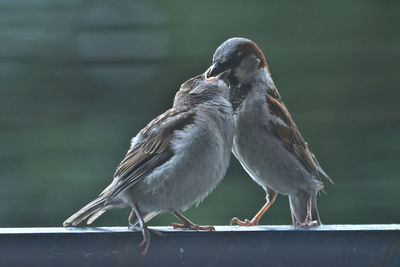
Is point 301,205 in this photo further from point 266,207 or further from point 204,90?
point 204,90

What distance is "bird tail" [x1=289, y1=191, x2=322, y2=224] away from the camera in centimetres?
206

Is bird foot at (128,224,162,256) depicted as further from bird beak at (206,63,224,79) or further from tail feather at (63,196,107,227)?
bird beak at (206,63,224,79)

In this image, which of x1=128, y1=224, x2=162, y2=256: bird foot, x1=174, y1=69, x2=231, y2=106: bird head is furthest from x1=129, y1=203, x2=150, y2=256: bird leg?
x1=174, y1=69, x2=231, y2=106: bird head

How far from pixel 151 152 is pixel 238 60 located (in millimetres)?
365

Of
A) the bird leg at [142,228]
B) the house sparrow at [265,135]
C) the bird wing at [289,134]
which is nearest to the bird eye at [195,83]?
the house sparrow at [265,135]

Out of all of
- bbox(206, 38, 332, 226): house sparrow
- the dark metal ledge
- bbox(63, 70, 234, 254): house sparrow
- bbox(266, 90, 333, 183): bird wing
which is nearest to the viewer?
the dark metal ledge

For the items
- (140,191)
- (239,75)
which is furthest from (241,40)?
(140,191)

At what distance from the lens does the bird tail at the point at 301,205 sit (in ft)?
6.74

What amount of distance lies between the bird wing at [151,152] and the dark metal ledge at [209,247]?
285mm

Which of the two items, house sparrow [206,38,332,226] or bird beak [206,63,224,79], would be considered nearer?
bird beak [206,63,224,79]

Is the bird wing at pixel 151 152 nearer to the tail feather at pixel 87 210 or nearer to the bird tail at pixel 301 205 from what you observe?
the tail feather at pixel 87 210

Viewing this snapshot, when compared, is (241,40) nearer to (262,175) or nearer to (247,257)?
(262,175)

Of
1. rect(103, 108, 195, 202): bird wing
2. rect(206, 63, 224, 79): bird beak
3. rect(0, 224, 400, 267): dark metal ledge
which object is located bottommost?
rect(0, 224, 400, 267): dark metal ledge

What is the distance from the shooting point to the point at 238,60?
5.61 feet
